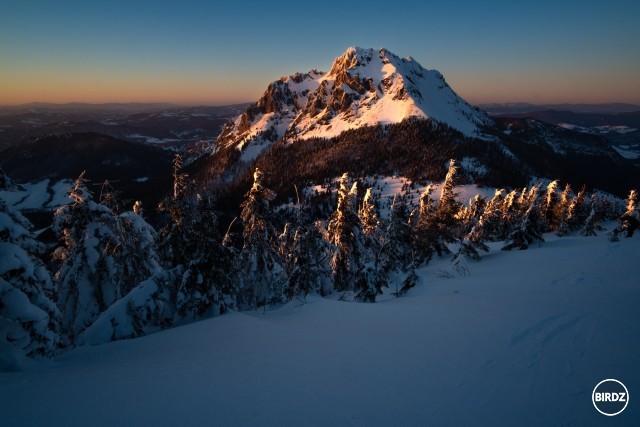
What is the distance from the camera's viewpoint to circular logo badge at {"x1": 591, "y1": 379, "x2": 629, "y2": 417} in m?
4.89

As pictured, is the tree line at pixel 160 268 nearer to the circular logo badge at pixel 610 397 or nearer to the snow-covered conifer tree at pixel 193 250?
the snow-covered conifer tree at pixel 193 250

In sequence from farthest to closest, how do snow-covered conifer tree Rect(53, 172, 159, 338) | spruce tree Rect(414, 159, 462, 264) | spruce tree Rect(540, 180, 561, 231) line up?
1. spruce tree Rect(540, 180, 561, 231)
2. spruce tree Rect(414, 159, 462, 264)
3. snow-covered conifer tree Rect(53, 172, 159, 338)

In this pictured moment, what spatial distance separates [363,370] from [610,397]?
414 cm

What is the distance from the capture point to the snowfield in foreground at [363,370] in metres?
4.89

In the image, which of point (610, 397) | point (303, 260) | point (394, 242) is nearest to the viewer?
point (610, 397)

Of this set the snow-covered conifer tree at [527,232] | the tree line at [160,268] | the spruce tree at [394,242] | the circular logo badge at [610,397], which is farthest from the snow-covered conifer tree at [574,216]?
the circular logo badge at [610,397]

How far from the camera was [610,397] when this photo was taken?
17.1 feet

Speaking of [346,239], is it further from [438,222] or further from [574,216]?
[574,216]

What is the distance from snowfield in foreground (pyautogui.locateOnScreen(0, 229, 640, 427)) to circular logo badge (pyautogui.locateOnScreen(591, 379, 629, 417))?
0.12m

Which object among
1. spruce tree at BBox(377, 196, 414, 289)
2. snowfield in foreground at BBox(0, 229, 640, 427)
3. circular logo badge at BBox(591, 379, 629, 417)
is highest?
circular logo badge at BBox(591, 379, 629, 417)

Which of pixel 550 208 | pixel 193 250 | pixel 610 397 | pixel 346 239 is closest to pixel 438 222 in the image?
pixel 346 239

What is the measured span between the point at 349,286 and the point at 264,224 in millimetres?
8827

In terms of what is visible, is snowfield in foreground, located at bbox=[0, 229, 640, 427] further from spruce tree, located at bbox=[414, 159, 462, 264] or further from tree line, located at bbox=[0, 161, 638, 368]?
spruce tree, located at bbox=[414, 159, 462, 264]

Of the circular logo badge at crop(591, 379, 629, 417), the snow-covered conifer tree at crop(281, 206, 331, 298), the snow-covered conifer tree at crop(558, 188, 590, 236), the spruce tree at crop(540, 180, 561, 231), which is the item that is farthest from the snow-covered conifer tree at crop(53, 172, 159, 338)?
the snow-covered conifer tree at crop(558, 188, 590, 236)
